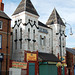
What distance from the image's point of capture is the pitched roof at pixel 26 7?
105ft

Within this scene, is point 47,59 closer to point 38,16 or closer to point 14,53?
point 14,53

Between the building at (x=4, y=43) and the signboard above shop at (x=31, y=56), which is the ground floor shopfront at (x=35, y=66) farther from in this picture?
the building at (x=4, y=43)

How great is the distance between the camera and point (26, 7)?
105 ft

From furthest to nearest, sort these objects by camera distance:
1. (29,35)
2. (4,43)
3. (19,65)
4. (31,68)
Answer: (29,35), (31,68), (19,65), (4,43)

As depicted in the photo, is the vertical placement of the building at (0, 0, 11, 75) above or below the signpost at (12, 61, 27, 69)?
above

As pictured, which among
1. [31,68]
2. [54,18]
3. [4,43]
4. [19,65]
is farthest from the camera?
[54,18]

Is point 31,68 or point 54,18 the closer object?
point 31,68

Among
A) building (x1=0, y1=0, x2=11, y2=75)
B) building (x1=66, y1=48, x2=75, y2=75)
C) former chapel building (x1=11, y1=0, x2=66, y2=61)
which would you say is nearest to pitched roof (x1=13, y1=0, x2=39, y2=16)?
former chapel building (x1=11, y1=0, x2=66, y2=61)

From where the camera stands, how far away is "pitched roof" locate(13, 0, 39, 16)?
32.0m

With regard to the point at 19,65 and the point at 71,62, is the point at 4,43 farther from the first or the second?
the point at 71,62

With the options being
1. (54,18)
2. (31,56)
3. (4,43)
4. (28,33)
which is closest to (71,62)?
(54,18)

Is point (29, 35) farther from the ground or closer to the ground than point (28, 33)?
closer to the ground

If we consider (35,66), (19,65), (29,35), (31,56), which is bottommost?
(35,66)

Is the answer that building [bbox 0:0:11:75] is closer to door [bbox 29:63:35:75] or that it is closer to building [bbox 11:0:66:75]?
building [bbox 11:0:66:75]
